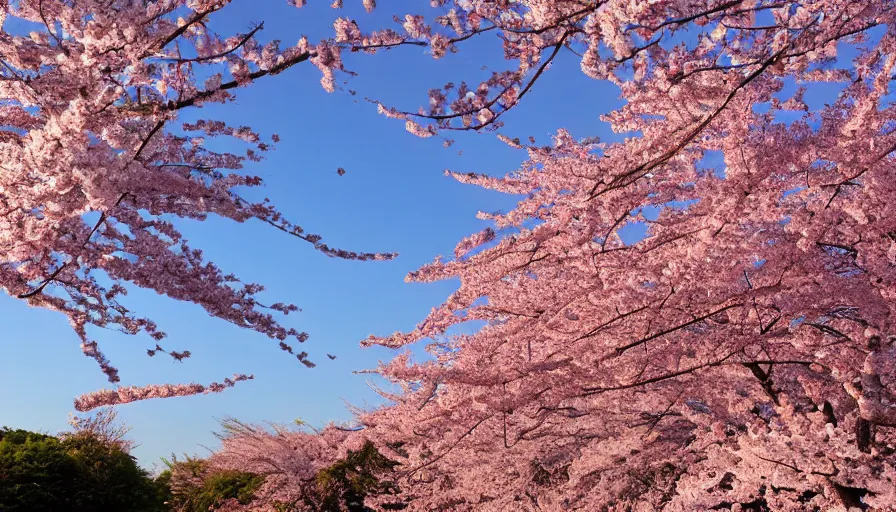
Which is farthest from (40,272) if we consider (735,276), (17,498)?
(17,498)

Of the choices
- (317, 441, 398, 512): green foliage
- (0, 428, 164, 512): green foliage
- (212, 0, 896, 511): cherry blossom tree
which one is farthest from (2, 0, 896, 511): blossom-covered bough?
(0, 428, 164, 512): green foliage

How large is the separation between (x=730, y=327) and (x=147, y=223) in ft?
21.0

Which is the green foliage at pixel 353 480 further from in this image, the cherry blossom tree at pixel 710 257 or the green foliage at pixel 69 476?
the cherry blossom tree at pixel 710 257

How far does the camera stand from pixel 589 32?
3.87m

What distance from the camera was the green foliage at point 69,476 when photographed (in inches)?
533

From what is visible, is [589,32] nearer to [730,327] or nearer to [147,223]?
[730,327]

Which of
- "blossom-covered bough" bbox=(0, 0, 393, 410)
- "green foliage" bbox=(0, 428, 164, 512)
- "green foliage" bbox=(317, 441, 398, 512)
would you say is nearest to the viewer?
A: "blossom-covered bough" bbox=(0, 0, 393, 410)

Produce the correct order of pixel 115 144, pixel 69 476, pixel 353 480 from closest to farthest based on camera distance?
pixel 115 144, pixel 353 480, pixel 69 476

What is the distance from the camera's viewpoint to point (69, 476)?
1480cm

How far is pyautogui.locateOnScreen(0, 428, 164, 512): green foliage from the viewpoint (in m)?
13.5

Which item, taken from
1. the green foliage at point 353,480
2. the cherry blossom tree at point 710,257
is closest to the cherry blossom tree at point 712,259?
the cherry blossom tree at point 710,257

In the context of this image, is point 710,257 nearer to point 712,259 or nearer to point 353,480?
point 712,259

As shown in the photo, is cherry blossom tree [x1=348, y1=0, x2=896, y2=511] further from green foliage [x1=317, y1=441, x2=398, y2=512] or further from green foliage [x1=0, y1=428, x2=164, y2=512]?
green foliage [x1=0, y1=428, x2=164, y2=512]

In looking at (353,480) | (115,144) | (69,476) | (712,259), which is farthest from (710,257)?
(69,476)
